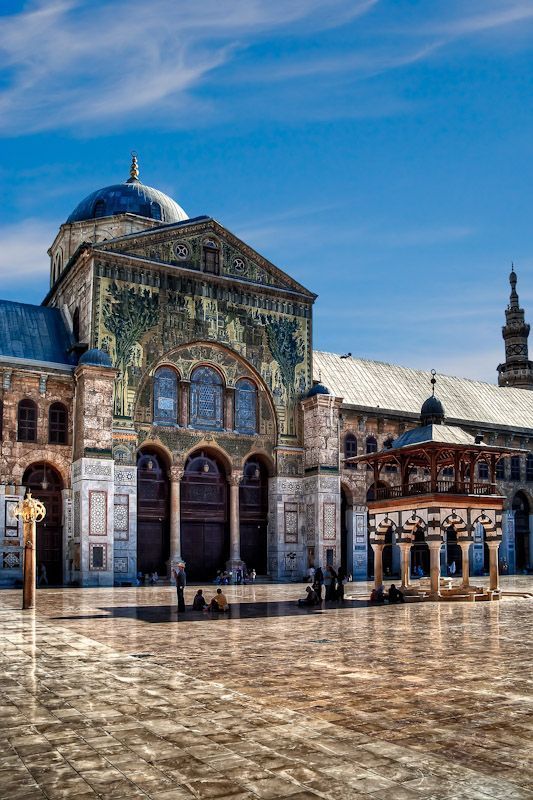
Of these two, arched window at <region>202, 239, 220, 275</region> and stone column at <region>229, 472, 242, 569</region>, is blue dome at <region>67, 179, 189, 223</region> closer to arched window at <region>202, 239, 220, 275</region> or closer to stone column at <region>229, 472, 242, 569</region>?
arched window at <region>202, 239, 220, 275</region>

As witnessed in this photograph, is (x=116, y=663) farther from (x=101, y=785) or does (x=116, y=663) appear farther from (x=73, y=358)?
(x=73, y=358)

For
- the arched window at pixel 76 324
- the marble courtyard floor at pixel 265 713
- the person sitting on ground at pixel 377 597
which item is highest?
the arched window at pixel 76 324

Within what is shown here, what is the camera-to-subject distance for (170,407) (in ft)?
123

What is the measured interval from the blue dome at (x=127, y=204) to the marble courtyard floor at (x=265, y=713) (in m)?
33.8

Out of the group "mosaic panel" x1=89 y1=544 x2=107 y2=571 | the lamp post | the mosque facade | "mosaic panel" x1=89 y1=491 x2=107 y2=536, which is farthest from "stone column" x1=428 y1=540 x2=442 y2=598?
"mosaic panel" x1=89 y1=491 x2=107 y2=536

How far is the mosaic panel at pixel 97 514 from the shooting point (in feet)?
110

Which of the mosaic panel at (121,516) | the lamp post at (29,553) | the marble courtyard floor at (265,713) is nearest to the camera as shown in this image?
the marble courtyard floor at (265,713)

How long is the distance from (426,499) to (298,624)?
9.73 meters

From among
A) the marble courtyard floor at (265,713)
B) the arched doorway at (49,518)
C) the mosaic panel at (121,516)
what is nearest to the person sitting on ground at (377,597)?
the marble courtyard floor at (265,713)

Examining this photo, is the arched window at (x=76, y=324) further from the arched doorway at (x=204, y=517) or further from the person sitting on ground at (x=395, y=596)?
the person sitting on ground at (x=395, y=596)

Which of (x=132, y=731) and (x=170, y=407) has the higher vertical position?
(x=170, y=407)

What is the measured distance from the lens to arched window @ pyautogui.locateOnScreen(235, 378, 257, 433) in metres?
39.5

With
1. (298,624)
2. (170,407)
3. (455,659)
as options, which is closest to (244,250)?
(170,407)

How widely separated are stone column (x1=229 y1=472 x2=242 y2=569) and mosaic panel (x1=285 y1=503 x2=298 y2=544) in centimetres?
244
